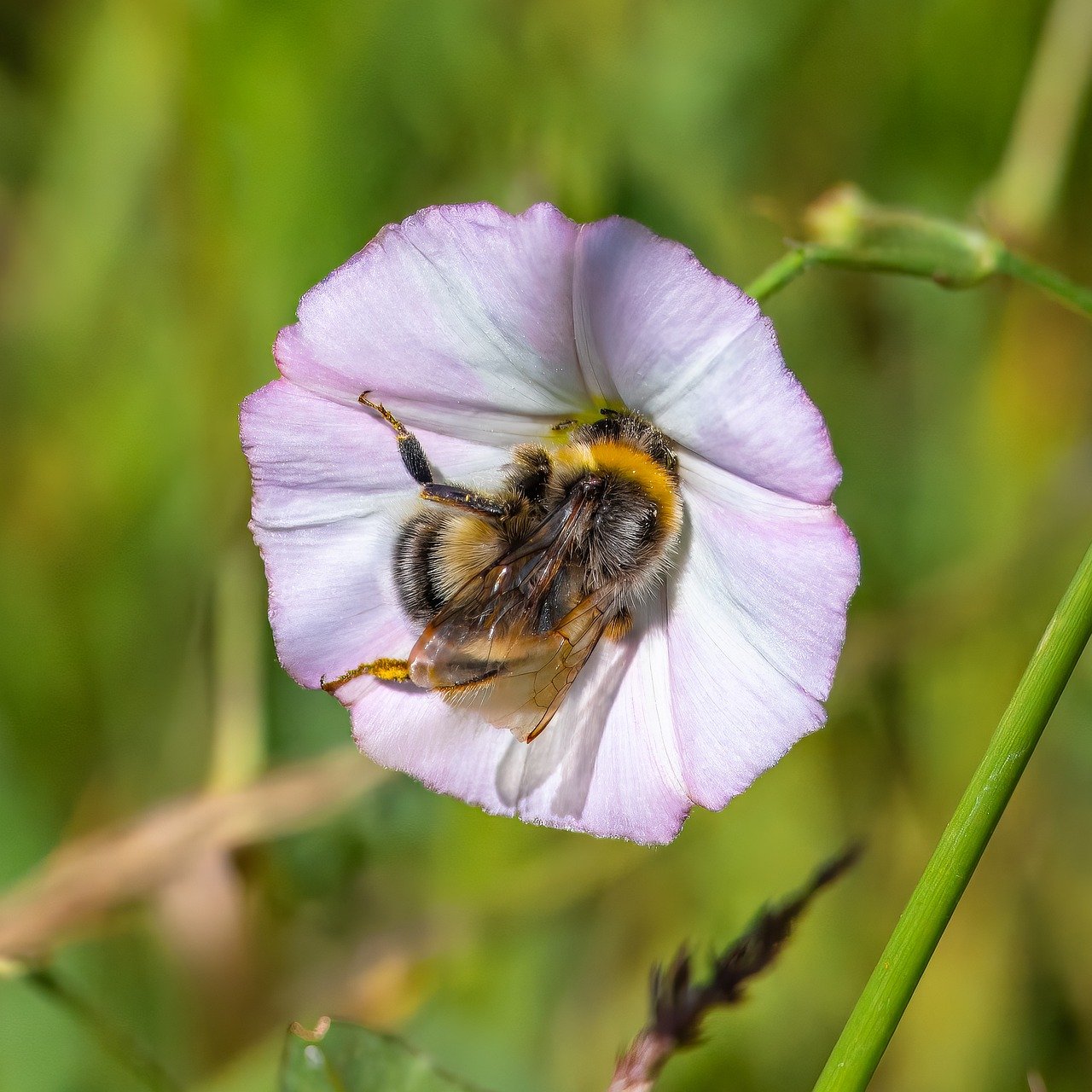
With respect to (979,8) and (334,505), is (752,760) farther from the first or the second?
(979,8)

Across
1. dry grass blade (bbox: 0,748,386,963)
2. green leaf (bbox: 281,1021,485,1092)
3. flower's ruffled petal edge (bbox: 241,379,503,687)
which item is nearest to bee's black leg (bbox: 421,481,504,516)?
flower's ruffled petal edge (bbox: 241,379,503,687)

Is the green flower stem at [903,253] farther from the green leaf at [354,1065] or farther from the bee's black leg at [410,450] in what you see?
the green leaf at [354,1065]

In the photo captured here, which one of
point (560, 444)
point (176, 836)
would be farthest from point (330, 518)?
point (176, 836)

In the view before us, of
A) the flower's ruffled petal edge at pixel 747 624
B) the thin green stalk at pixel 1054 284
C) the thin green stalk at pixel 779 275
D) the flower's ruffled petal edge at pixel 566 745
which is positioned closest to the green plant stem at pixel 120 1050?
the flower's ruffled petal edge at pixel 566 745

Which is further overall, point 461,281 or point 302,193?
point 302,193

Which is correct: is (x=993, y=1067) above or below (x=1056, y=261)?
below

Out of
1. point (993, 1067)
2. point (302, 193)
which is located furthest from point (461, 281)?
point (993, 1067)
